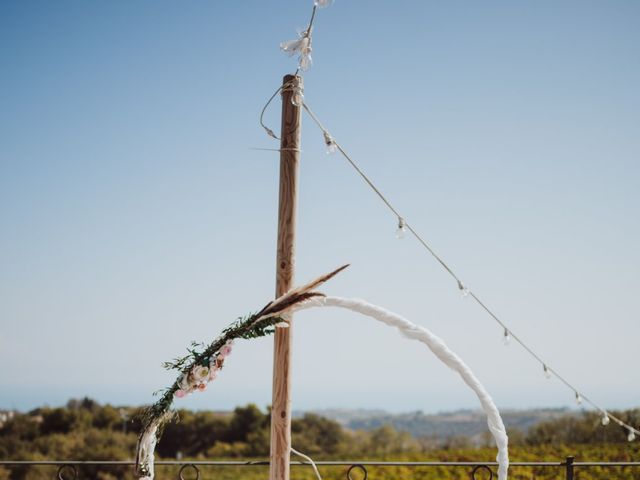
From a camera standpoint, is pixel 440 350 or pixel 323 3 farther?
pixel 323 3

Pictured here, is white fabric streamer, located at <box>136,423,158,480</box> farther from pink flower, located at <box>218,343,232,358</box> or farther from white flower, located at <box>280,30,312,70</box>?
white flower, located at <box>280,30,312,70</box>

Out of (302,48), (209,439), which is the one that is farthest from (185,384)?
(209,439)

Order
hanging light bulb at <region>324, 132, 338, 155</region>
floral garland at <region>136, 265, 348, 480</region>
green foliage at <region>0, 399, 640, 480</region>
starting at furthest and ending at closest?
green foliage at <region>0, 399, 640, 480</region>
hanging light bulb at <region>324, 132, 338, 155</region>
floral garland at <region>136, 265, 348, 480</region>

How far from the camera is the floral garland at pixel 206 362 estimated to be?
2502 millimetres

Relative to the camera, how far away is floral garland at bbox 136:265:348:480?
2502 mm

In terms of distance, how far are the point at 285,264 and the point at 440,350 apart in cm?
79

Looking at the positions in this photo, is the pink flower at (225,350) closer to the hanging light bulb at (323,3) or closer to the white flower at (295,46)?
the white flower at (295,46)

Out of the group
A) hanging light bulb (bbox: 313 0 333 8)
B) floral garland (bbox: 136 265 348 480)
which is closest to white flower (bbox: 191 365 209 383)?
floral garland (bbox: 136 265 348 480)

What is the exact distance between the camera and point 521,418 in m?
21.8

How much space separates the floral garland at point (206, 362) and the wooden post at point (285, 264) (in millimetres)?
123

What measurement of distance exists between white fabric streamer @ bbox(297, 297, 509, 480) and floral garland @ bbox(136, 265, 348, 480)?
0.25ft

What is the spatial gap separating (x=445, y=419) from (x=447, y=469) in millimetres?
23719

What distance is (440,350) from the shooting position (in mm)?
2508

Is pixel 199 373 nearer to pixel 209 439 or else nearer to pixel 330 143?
pixel 330 143
